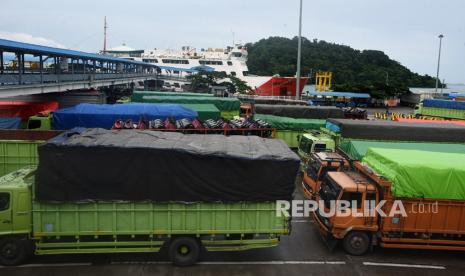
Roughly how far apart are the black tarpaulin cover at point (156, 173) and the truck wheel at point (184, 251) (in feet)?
→ 3.48

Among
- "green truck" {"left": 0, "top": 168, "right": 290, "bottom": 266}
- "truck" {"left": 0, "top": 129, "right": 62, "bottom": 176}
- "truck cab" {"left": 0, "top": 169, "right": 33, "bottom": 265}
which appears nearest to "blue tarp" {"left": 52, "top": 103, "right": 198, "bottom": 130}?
"truck" {"left": 0, "top": 129, "right": 62, "bottom": 176}

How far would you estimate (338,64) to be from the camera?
100688mm

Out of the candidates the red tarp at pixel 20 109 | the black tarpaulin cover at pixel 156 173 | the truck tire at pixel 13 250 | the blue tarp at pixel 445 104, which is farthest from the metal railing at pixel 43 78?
the blue tarp at pixel 445 104

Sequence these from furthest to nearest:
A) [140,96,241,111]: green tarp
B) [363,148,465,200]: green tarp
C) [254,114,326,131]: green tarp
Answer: [140,96,241,111]: green tarp → [254,114,326,131]: green tarp → [363,148,465,200]: green tarp

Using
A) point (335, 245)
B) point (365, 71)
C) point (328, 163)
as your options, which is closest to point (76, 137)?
point (335, 245)

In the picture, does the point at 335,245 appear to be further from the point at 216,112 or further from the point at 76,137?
the point at 216,112

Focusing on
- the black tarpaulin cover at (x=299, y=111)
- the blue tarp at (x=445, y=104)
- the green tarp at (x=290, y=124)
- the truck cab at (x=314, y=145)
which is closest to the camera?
the truck cab at (x=314, y=145)

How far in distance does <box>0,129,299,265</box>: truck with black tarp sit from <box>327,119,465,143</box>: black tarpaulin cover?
9.87 meters

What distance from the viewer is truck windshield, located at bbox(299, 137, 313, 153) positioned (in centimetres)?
1742

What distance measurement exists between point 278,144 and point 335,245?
3147 millimetres

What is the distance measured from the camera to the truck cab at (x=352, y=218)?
33.3ft

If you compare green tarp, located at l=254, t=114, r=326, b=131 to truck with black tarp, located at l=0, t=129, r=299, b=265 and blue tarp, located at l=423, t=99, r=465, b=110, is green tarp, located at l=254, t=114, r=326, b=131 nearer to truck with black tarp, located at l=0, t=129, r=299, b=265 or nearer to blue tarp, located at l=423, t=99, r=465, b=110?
truck with black tarp, located at l=0, t=129, r=299, b=265

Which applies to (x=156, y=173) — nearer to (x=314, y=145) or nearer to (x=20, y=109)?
(x=314, y=145)

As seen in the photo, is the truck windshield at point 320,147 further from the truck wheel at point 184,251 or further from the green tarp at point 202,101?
the green tarp at point 202,101
